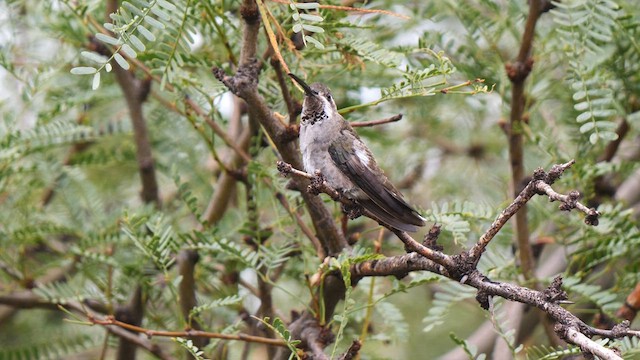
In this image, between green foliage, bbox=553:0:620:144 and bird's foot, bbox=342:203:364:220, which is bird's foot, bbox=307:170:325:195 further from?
green foliage, bbox=553:0:620:144

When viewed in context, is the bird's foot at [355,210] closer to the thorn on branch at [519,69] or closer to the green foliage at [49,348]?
the thorn on branch at [519,69]

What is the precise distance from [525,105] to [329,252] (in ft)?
3.83

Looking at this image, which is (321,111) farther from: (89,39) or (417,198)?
(417,198)

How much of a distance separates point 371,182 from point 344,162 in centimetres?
14

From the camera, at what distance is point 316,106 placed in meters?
2.62

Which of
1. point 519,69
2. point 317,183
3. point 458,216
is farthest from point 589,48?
point 317,183

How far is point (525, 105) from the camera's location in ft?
11.0

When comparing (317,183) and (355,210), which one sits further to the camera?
(355,210)

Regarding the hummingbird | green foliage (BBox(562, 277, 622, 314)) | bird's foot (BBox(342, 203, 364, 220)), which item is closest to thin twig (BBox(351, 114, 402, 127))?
the hummingbird

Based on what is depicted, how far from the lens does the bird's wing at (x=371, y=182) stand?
7.58 ft

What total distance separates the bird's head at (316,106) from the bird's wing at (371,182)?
78 millimetres

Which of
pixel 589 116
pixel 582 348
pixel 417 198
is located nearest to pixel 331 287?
pixel 589 116

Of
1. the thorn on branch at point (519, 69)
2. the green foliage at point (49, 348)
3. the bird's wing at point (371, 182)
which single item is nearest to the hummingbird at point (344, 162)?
the bird's wing at point (371, 182)

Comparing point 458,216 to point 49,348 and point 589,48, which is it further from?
point 49,348
